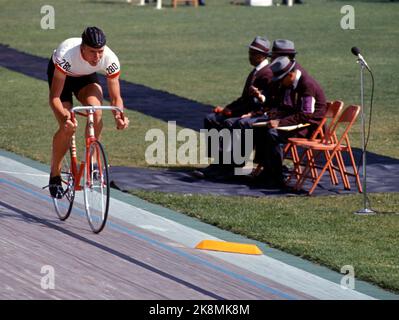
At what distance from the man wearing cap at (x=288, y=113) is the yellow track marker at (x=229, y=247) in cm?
296

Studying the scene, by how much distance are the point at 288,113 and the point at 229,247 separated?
11.7 feet

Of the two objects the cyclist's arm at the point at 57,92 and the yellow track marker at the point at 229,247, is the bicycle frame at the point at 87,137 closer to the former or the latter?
the cyclist's arm at the point at 57,92

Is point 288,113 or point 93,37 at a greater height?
point 93,37

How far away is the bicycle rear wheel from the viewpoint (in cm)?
1127

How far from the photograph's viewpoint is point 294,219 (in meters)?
11.9

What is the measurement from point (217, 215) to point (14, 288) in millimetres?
3651

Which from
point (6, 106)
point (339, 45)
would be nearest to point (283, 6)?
point (339, 45)

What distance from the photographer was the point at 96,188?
10734 mm

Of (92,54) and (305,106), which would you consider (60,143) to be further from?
(305,106)

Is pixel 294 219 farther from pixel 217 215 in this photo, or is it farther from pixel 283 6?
pixel 283 6

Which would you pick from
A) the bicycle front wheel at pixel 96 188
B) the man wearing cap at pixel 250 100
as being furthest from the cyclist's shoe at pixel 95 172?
the man wearing cap at pixel 250 100

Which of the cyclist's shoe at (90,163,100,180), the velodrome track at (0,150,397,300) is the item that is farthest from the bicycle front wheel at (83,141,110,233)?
the velodrome track at (0,150,397,300)

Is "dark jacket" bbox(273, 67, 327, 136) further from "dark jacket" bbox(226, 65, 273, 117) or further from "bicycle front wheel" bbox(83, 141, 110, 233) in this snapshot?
"bicycle front wheel" bbox(83, 141, 110, 233)

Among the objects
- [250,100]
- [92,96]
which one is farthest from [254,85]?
[92,96]
